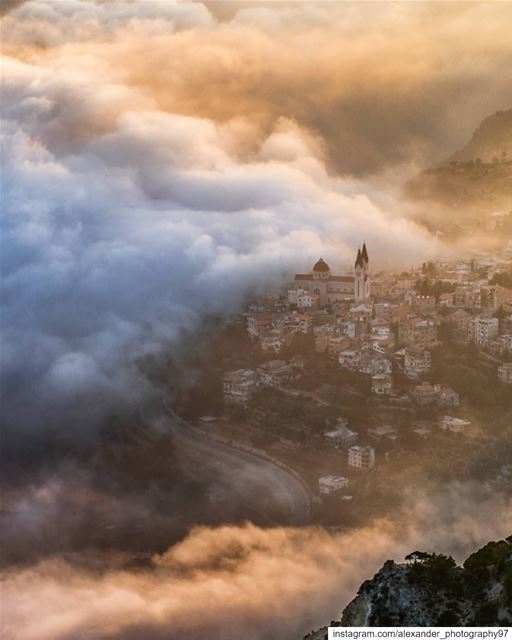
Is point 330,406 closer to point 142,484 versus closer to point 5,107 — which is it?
point 142,484

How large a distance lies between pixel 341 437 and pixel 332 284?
2441mm

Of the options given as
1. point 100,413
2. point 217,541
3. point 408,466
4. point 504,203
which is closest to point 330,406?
point 408,466

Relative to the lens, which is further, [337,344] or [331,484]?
[337,344]

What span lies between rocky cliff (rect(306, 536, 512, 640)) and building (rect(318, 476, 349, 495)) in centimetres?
345

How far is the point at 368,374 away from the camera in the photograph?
1012cm

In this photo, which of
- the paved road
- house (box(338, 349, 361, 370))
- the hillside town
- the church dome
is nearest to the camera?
the paved road

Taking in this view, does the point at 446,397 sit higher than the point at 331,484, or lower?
higher

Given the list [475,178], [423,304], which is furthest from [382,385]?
[475,178]

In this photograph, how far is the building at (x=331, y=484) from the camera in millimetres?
9070

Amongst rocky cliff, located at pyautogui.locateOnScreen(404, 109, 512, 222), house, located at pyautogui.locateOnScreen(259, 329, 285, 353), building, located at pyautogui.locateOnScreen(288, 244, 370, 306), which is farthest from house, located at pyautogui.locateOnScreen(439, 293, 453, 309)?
rocky cliff, located at pyautogui.locateOnScreen(404, 109, 512, 222)

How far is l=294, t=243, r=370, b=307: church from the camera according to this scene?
37.0 ft

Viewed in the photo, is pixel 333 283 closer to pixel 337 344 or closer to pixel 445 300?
pixel 337 344

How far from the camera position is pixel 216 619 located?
8.02 m

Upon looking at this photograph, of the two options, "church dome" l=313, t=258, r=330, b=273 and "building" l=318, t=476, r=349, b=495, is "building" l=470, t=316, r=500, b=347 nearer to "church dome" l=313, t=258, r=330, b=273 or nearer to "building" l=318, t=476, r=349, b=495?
"church dome" l=313, t=258, r=330, b=273
